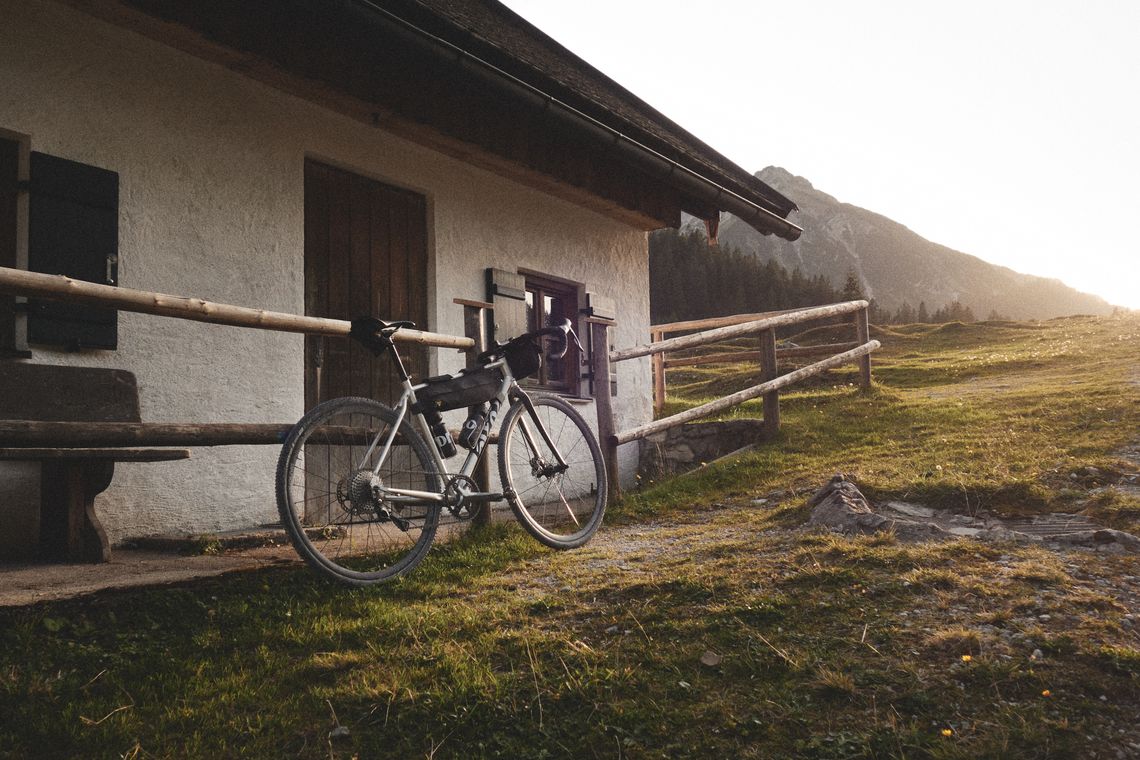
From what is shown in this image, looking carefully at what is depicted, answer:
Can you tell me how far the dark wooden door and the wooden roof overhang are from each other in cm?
56

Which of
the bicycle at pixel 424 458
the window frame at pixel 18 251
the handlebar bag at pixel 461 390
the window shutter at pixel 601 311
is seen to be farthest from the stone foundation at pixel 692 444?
the window frame at pixel 18 251

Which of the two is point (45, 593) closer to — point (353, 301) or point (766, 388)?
point (353, 301)

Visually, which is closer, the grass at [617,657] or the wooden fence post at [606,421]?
the grass at [617,657]

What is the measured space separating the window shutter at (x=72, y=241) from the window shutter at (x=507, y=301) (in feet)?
10.7

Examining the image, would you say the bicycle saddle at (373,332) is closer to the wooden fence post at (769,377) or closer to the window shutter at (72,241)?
the window shutter at (72,241)

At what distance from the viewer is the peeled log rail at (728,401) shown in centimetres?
654

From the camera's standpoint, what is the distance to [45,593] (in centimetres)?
316

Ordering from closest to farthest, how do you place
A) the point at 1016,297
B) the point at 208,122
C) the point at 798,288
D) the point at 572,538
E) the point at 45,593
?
the point at 45,593
the point at 572,538
the point at 208,122
the point at 798,288
the point at 1016,297

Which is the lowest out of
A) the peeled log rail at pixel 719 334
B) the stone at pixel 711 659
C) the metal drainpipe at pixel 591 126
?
the stone at pixel 711 659

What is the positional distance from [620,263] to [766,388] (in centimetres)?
241

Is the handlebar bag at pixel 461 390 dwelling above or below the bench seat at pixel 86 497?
above

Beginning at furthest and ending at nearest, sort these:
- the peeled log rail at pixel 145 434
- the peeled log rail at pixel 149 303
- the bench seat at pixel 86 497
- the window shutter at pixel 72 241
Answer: the window shutter at pixel 72 241, the bench seat at pixel 86 497, the peeled log rail at pixel 145 434, the peeled log rail at pixel 149 303

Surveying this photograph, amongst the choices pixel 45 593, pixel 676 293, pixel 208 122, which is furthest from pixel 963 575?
pixel 676 293

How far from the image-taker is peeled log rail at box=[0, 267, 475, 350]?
299cm
